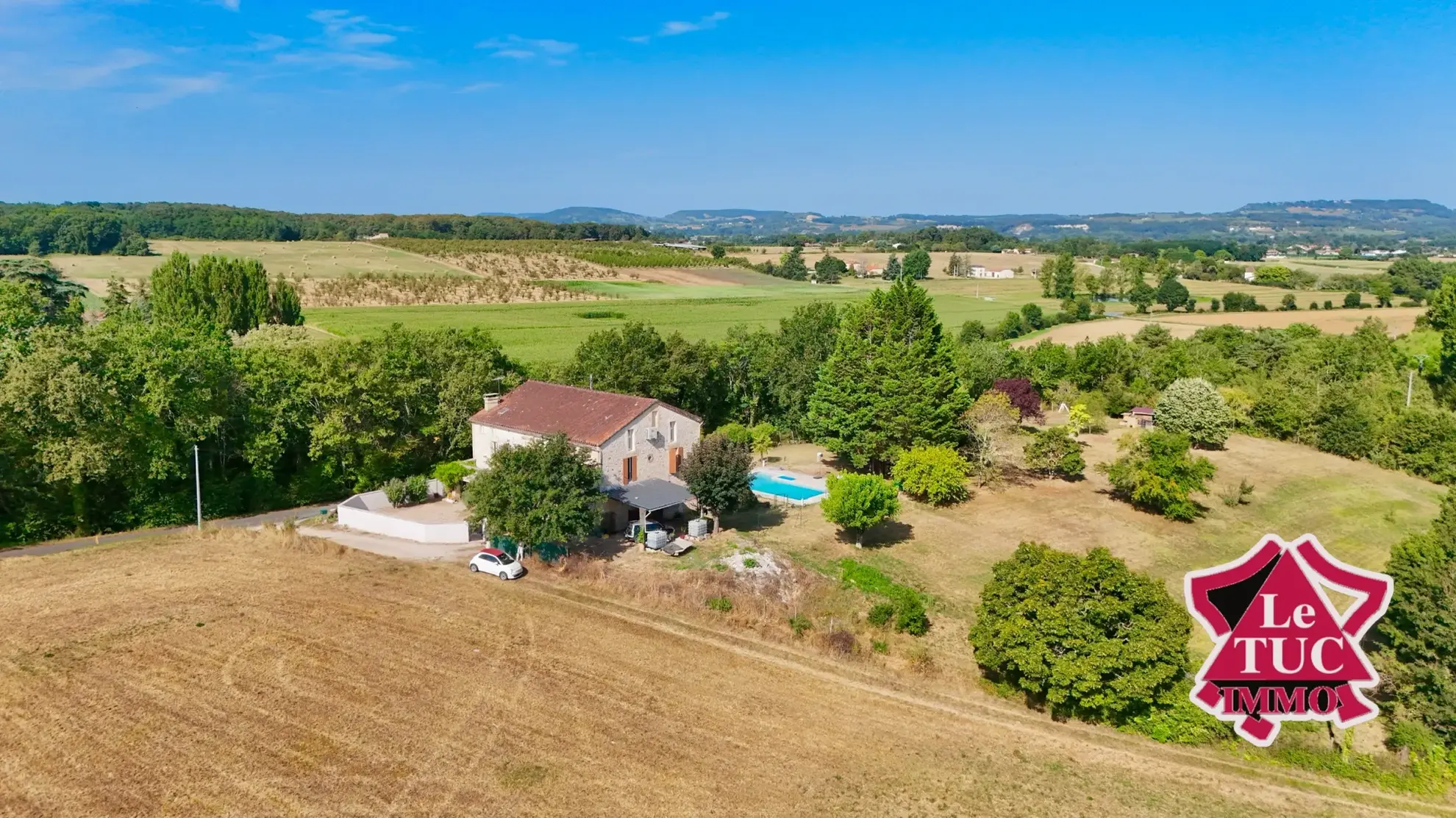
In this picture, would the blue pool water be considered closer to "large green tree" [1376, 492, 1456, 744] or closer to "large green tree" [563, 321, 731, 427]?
"large green tree" [563, 321, 731, 427]

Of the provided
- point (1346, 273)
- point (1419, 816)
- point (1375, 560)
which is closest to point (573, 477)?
point (1419, 816)

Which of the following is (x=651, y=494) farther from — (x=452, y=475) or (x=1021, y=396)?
(x=1021, y=396)

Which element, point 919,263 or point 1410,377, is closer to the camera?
point 1410,377

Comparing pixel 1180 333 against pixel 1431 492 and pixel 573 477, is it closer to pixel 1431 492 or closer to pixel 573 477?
pixel 1431 492

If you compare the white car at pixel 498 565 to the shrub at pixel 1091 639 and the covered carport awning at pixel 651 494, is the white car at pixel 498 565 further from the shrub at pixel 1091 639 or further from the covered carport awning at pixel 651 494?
the shrub at pixel 1091 639

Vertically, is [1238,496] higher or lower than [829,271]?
lower

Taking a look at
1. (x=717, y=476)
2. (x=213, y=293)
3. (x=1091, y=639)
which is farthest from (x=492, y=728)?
(x=213, y=293)

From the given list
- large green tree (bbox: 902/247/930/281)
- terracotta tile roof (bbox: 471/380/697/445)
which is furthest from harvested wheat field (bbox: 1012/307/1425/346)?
terracotta tile roof (bbox: 471/380/697/445)

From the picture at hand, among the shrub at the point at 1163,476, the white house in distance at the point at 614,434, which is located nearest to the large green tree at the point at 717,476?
the white house in distance at the point at 614,434
